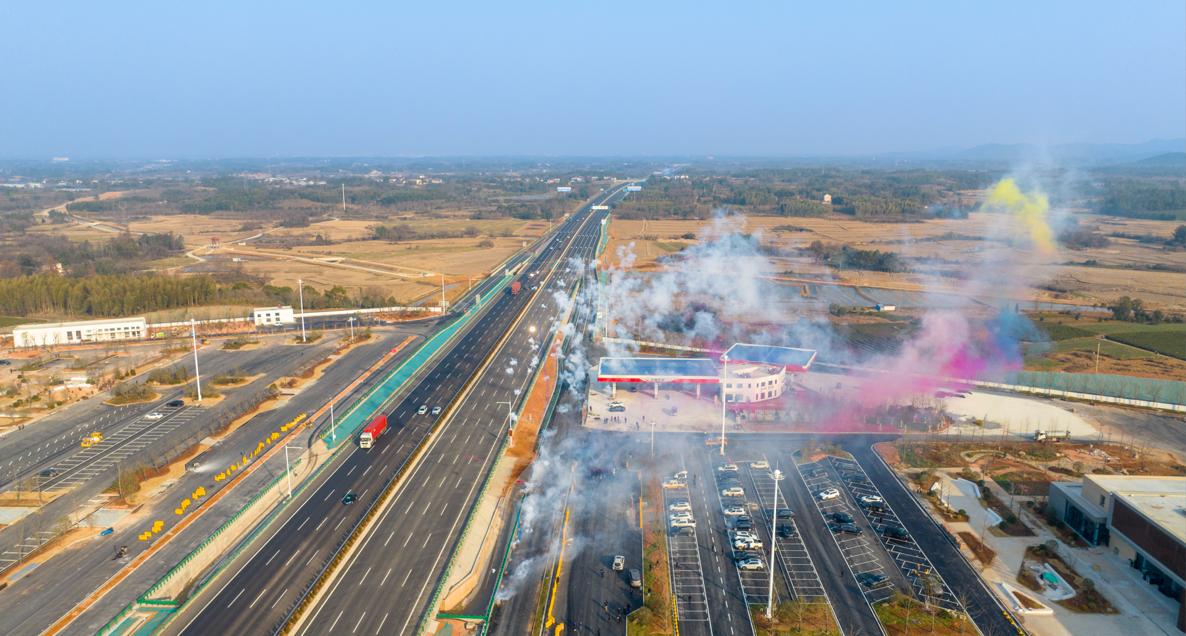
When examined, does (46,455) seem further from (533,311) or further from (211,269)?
(211,269)

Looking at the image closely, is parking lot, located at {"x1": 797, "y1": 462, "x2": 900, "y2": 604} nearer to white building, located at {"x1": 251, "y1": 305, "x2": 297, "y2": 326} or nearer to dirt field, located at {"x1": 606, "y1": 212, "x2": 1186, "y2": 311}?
dirt field, located at {"x1": 606, "y1": 212, "x2": 1186, "y2": 311}

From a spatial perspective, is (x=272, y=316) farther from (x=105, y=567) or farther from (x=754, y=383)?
(x=754, y=383)

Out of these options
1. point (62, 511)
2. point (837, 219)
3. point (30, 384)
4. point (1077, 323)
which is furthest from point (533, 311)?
point (837, 219)

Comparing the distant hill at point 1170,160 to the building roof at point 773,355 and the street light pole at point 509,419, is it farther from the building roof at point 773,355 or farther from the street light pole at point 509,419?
the street light pole at point 509,419

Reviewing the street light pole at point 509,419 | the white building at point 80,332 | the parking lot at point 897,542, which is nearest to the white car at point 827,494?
the parking lot at point 897,542

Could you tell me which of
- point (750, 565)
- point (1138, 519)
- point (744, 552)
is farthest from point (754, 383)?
point (1138, 519)

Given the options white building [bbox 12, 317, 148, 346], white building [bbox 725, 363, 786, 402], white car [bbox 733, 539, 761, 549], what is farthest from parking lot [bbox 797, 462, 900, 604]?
white building [bbox 12, 317, 148, 346]
